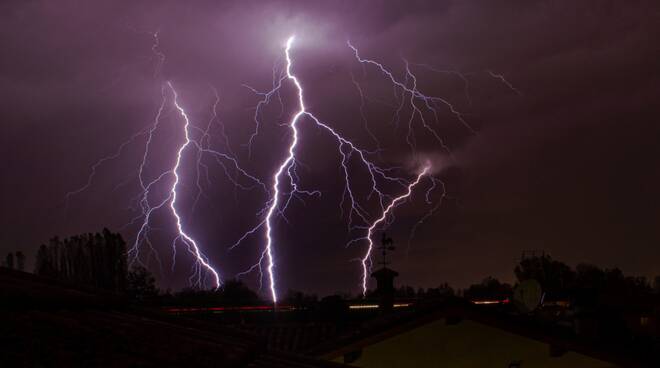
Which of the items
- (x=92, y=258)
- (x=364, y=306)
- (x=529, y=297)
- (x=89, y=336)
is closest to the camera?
(x=89, y=336)

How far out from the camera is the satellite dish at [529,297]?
46.8 feet

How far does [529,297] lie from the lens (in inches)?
563

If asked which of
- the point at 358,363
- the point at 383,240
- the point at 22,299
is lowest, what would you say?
the point at 358,363

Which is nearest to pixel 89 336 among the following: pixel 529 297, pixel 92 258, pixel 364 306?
pixel 529 297

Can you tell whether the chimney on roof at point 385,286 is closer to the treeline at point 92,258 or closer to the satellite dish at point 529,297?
the satellite dish at point 529,297

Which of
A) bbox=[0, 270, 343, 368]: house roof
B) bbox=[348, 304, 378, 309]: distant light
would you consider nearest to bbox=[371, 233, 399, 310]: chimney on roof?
bbox=[348, 304, 378, 309]: distant light

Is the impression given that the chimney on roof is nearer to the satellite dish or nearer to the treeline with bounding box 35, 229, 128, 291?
the satellite dish

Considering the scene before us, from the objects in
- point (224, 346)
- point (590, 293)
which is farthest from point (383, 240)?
point (224, 346)

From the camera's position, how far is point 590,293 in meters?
15.5

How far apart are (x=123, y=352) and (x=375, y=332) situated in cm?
929

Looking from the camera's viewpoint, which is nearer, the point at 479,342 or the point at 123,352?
the point at 123,352

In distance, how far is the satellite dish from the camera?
561 inches

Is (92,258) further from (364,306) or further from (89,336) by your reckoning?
(89,336)

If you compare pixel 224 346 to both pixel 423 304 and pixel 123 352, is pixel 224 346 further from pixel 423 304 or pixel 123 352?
pixel 423 304
